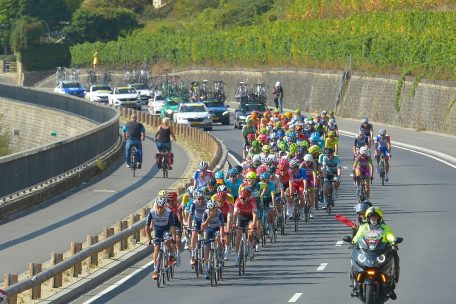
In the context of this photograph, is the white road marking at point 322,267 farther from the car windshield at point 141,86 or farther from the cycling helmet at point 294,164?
the car windshield at point 141,86

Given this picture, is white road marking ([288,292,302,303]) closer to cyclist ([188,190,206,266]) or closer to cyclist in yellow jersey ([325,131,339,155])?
cyclist ([188,190,206,266])

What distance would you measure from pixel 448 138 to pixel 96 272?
41725mm

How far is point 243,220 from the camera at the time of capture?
84.2 ft

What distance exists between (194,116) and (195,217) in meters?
47.4

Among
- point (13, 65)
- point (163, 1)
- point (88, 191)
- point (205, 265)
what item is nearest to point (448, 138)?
point (88, 191)

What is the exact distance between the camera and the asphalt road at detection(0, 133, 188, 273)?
27.8 metres

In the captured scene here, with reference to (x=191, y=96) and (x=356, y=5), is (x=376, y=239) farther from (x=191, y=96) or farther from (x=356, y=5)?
(x=356, y=5)

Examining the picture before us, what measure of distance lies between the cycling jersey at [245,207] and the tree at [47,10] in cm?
12669

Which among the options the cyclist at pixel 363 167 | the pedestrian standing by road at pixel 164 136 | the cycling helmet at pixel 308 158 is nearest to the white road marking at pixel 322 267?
the cycling helmet at pixel 308 158

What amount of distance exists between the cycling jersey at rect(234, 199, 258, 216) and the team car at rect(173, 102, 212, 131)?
45.6 m

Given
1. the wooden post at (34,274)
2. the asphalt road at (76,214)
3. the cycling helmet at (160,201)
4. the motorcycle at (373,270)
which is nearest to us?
the motorcycle at (373,270)

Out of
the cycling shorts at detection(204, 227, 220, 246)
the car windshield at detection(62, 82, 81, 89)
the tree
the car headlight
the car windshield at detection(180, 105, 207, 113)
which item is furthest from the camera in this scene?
the tree

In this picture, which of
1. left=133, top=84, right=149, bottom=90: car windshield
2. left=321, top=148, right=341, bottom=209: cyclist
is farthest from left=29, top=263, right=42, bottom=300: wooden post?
left=133, top=84, right=149, bottom=90: car windshield

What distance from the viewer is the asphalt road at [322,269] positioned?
22.1 meters
